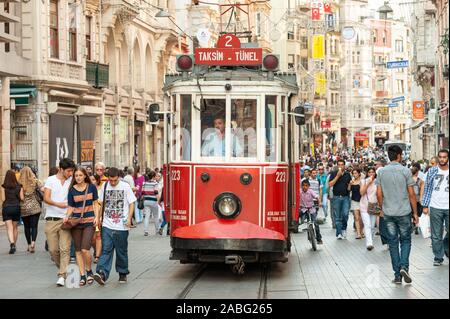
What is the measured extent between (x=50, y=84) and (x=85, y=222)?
1839 centimetres

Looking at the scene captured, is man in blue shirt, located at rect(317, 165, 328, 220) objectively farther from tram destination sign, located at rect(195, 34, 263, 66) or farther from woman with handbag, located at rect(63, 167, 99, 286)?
woman with handbag, located at rect(63, 167, 99, 286)

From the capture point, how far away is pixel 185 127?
14.3 meters

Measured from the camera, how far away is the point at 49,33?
31.6 meters

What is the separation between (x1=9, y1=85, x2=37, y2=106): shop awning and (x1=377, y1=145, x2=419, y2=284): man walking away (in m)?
19.0

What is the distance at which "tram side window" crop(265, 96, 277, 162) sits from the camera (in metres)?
14.2

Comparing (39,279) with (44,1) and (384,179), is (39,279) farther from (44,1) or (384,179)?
(44,1)

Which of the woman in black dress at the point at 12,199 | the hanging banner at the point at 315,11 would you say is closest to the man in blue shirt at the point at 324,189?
the woman in black dress at the point at 12,199

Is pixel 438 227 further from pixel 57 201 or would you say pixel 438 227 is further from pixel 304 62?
pixel 304 62

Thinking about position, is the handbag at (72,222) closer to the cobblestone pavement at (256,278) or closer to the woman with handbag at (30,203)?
the cobblestone pavement at (256,278)

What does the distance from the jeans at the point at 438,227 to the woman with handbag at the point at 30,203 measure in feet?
25.4

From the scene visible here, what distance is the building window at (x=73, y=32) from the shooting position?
33.5 metres

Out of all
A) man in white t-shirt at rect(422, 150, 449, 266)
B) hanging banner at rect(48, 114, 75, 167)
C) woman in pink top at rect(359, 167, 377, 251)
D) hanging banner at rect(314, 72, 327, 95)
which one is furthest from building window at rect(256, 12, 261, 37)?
man in white t-shirt at rect(422, 150, 449, 266)

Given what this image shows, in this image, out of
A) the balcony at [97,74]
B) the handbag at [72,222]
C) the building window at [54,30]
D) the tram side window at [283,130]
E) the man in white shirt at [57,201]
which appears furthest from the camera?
the balcony at [97,74]

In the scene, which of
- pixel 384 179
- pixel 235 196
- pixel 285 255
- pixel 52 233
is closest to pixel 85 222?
pixel 52 233
